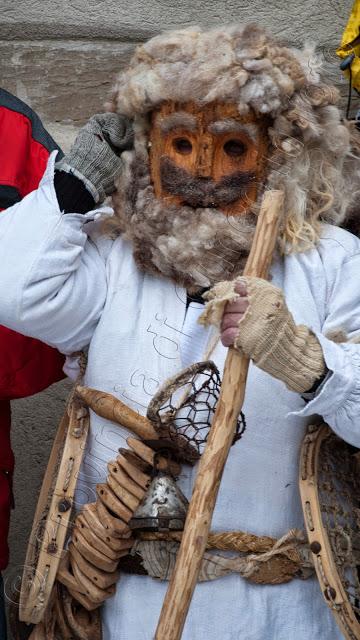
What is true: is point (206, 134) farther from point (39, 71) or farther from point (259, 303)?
point (39, 71)

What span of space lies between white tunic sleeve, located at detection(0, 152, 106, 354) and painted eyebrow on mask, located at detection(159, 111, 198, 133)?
28 cm

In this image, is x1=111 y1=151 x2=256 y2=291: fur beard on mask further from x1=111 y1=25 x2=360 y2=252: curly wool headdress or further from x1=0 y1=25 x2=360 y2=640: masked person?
x1=111 y1=25 x2=360 y2=252: curly wool headdress

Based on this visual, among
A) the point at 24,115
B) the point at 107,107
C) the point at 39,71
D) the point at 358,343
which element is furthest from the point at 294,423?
the point at 39,71

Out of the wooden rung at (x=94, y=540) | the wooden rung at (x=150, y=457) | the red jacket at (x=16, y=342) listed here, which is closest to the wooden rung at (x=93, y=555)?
the wooden rung at (x=94, y=540)

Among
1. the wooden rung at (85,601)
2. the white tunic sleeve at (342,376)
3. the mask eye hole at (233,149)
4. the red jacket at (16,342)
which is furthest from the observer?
the red jacket at (16,342)

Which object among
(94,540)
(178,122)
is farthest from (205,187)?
(94,540)

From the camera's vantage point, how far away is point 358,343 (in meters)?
2.57

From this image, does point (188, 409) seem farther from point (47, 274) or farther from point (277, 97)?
point (277, 97)

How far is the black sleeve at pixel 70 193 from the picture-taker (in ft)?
8.74

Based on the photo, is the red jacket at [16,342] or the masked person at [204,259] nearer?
the masked person at [204,259]

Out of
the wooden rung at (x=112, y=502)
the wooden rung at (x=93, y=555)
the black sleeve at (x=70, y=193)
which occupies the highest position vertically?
the black sleeve at (x=70, y=193)

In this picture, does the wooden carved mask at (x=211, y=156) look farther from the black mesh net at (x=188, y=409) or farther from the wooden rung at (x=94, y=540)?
the wooden rung at (x=94, y=540)

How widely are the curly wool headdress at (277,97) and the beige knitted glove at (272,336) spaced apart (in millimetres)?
368

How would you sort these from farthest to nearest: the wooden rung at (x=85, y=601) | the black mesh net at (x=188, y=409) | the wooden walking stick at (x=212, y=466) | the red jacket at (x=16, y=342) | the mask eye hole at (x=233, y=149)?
1. the red jacket at (x=16, y=342)
2. the mask eye hole at (x=233, y=149)
3. the wooden rung at (x=85, y=601)
4. the black mesh net at (x=188, y=409)
5. the wooden walking stick at (x=212, y=466)
